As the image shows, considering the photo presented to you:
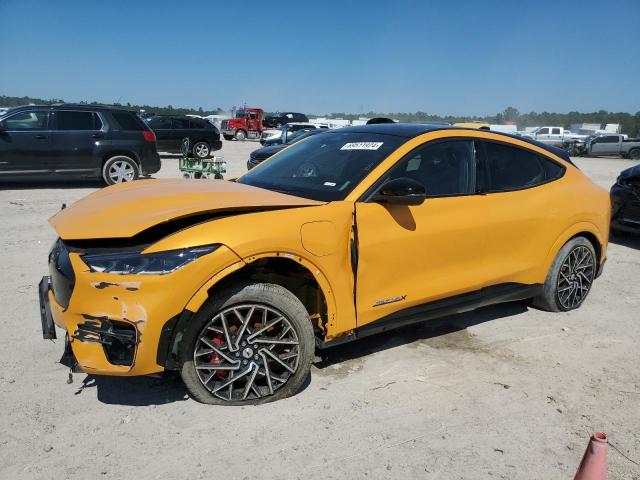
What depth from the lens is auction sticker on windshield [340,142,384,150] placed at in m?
3.68

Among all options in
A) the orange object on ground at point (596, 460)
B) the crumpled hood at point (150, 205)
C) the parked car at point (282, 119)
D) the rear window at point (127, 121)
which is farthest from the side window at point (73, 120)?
the parked car at point (282, 119)

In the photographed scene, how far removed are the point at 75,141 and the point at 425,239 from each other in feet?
30.8

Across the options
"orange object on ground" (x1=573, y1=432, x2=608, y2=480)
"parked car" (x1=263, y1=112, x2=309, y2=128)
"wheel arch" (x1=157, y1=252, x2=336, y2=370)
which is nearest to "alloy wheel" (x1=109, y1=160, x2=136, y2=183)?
"wheel arch" (x1=157, y1=252, x2=336, y2=370)

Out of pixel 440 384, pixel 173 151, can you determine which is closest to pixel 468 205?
pixel 440 384

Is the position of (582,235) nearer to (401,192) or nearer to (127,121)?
(401,192)

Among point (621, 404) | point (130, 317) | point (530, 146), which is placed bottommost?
point (621, 404)

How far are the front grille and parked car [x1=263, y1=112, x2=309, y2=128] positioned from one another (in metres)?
43.9

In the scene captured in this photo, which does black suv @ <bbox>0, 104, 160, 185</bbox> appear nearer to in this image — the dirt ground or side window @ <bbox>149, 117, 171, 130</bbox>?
the dirt ground

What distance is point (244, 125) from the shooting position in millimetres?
40094

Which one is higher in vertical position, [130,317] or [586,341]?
[130,317]

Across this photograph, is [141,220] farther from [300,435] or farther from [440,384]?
[440,384]

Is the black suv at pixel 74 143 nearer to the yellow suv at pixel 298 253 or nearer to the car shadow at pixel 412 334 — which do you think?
the yellow suv at pixel 298 253

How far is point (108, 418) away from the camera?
291 centimetres

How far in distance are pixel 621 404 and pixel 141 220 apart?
3.12 m
